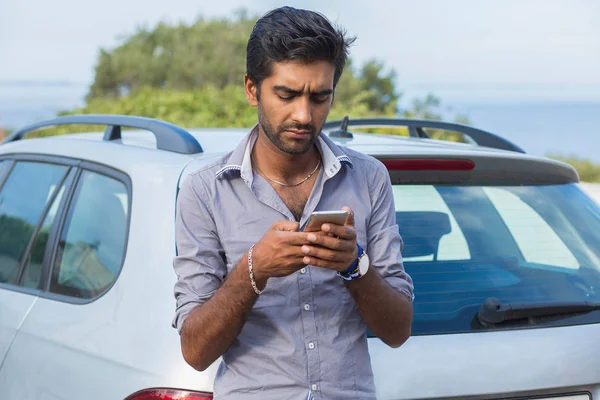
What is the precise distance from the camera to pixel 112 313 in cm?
270

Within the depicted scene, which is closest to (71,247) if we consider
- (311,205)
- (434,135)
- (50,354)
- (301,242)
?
(50,354)

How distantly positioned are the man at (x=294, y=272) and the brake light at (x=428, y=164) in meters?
0.50

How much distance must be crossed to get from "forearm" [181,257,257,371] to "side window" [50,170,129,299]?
711 mm

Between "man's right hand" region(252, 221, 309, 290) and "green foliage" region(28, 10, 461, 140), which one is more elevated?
"man's right hand" region(252, 221, 309, 290)

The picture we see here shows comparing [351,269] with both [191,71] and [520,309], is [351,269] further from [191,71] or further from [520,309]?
[191,71]

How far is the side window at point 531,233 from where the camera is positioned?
319 cm

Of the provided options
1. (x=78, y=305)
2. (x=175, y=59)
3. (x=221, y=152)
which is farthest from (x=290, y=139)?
(x=175, y=59)

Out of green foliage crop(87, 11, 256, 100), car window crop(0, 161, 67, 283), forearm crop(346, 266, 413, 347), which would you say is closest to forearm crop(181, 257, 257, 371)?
forearm crop(346, 266, 413, 347)

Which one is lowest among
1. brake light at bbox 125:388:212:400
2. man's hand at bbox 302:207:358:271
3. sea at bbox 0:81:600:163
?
sea at bbox 0:81:600:163

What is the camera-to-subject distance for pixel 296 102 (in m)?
2.22

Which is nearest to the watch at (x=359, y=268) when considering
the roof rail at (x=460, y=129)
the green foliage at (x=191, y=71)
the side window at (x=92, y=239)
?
the side window at (x=92, y=239)

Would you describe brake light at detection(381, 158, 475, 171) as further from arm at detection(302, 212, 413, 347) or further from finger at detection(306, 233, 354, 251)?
finger at detection(306, 233, 354, 251)

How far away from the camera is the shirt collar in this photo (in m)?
2.29

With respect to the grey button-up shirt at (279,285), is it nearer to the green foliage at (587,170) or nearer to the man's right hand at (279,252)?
the man's right hand at (279,252)
